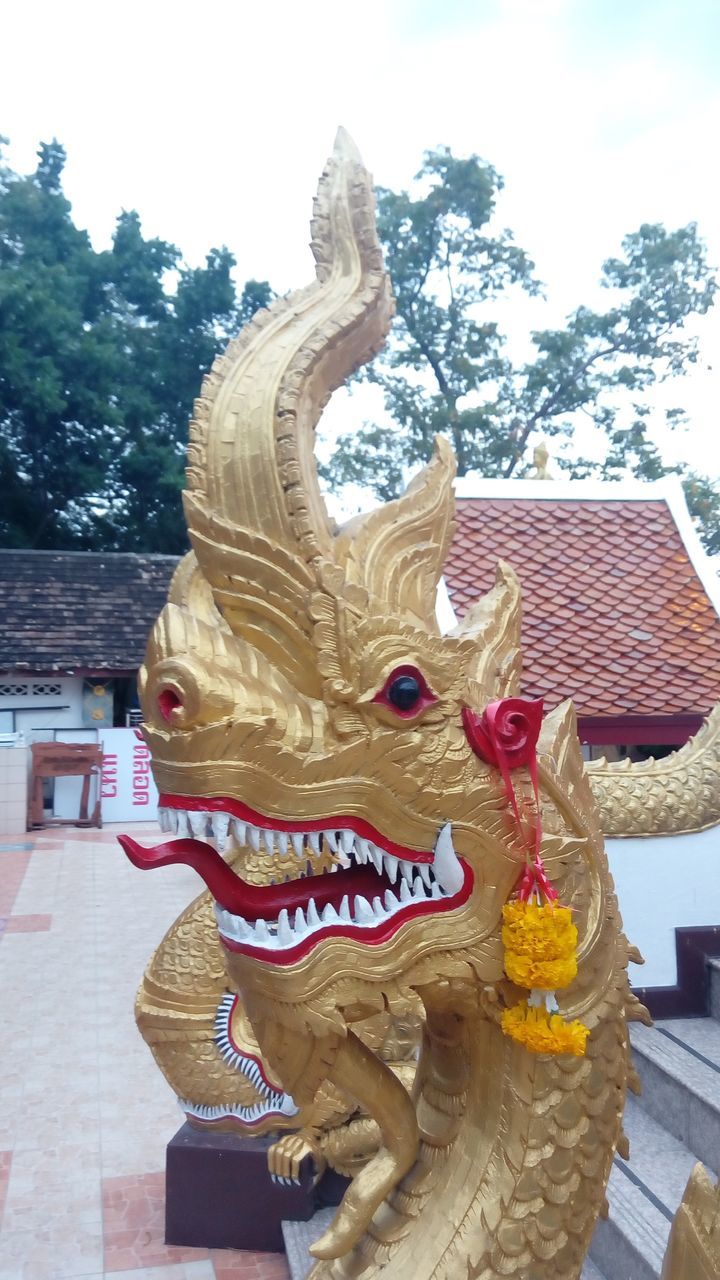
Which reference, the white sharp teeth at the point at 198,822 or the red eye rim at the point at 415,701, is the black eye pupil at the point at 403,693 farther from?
the white sharp teeth at the point at 198,822

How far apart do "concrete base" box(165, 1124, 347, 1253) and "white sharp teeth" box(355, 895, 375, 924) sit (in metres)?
1.76

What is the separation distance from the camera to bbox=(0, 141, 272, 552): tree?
1555 centimetres

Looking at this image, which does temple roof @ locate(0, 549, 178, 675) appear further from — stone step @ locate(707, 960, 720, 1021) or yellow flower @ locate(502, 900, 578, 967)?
yellow flower @ locate(502, 900, 578, 967)

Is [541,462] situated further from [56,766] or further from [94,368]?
[94,368]

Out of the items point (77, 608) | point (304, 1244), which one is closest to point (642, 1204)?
point (304, 1244)

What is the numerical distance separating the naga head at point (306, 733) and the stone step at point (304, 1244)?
158 centimetres

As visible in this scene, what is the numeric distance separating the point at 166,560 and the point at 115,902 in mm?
7628

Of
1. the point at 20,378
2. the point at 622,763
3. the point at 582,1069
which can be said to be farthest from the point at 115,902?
the point at 20,378

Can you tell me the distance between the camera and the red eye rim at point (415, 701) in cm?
143

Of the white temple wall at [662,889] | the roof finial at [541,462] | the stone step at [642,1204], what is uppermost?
the roof finial at [541,462]

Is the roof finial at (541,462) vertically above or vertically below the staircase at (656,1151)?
above

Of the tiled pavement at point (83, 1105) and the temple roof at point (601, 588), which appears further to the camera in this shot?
the temple roof at point (601, 588)

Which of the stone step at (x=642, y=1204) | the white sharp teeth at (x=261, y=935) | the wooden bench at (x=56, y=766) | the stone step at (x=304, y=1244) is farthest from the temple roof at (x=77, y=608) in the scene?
the white sharp teeth at (x=261, y=935)

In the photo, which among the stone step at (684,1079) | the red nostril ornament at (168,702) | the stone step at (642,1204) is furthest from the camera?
the stone step at (684,1079)
